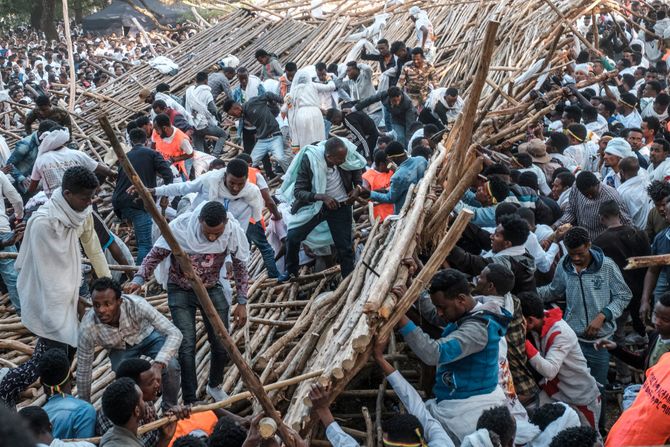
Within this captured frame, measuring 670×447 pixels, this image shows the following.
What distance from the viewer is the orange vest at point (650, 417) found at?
3.12 metres

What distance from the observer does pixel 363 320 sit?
3.99 m

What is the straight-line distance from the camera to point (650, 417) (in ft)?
10.4

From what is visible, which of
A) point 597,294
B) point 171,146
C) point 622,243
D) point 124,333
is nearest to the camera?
point 124,333

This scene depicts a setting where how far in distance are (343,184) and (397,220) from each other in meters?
0.79

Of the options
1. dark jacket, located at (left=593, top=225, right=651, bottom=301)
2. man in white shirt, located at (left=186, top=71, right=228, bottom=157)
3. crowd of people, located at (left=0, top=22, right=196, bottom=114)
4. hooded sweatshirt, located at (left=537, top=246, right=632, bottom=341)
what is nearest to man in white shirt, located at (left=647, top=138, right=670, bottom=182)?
dark jacket, located at (left=593, top=225, right=651, bottom=301)

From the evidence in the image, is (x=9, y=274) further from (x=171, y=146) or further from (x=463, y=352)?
(x=463, y=352)

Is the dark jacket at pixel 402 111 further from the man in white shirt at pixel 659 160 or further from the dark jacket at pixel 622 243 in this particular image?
the dark jacket at pixel 622 243

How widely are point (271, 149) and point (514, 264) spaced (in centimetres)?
549

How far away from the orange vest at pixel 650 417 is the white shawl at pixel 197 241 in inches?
105

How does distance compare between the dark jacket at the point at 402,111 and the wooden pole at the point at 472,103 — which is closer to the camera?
the wooden pole at the point at 472,103

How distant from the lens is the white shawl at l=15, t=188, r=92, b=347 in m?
4.75

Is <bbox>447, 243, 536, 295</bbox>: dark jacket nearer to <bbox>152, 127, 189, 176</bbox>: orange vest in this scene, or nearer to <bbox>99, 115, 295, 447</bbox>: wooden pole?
<bbox>99, 115, 295, 447</bbox>: wooden pole

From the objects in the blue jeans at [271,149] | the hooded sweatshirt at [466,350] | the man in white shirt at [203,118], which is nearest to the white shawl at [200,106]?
the man in white shirt at [203,118]

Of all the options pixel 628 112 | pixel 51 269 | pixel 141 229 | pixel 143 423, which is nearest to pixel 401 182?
pixel 141 229
